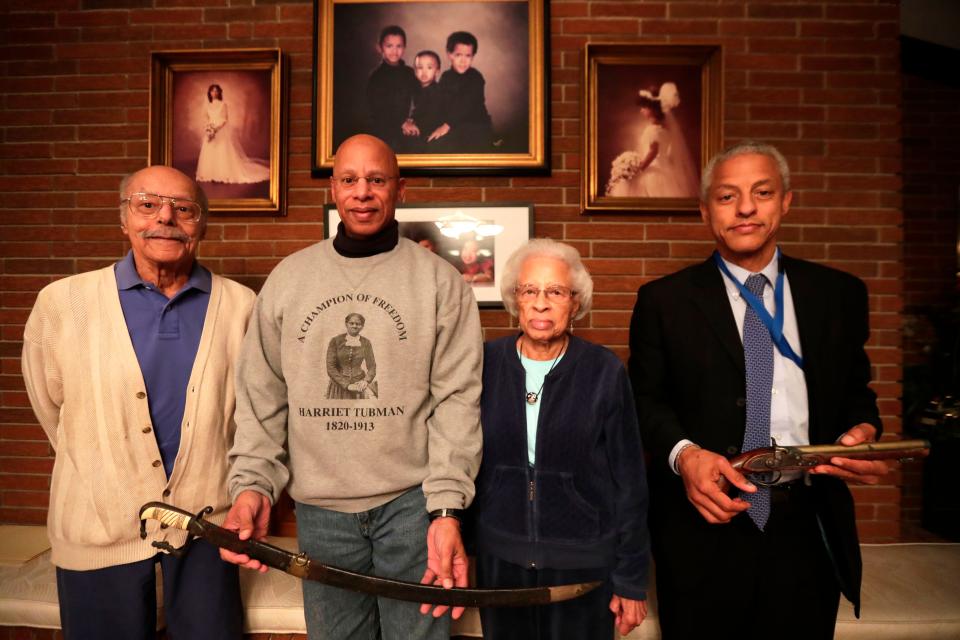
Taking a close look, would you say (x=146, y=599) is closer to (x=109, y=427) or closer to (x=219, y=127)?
(x=109, y=427)

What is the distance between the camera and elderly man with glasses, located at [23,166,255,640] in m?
1.48

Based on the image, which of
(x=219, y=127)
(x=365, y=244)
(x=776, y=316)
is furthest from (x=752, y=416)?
(x=219, y=127)

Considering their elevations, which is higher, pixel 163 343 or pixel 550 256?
pixel 550 256

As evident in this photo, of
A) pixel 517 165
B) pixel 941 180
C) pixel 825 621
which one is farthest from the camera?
pixel 941 180

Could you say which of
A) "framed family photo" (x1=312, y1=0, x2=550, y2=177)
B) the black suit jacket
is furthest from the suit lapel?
"framed family photo" (x1=312, y1=0, x2=550, y2=177)

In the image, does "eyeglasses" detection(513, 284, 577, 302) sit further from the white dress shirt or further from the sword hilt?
the sword hilt

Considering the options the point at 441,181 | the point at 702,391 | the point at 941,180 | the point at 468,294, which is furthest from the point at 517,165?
the point at 941,180

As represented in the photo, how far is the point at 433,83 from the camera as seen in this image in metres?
2.46

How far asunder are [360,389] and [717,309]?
3.25 feet

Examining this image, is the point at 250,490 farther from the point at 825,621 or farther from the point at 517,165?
the point at 517,165

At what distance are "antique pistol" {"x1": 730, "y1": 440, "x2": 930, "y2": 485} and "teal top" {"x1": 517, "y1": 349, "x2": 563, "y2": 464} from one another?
0.50 meters

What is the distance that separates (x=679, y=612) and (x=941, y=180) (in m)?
3.76

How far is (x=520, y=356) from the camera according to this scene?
149 centimetres

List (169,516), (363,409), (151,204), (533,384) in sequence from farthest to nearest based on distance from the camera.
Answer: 1. (151,204)
2. (533,384)
3. (363,409)
4. (169,516)
